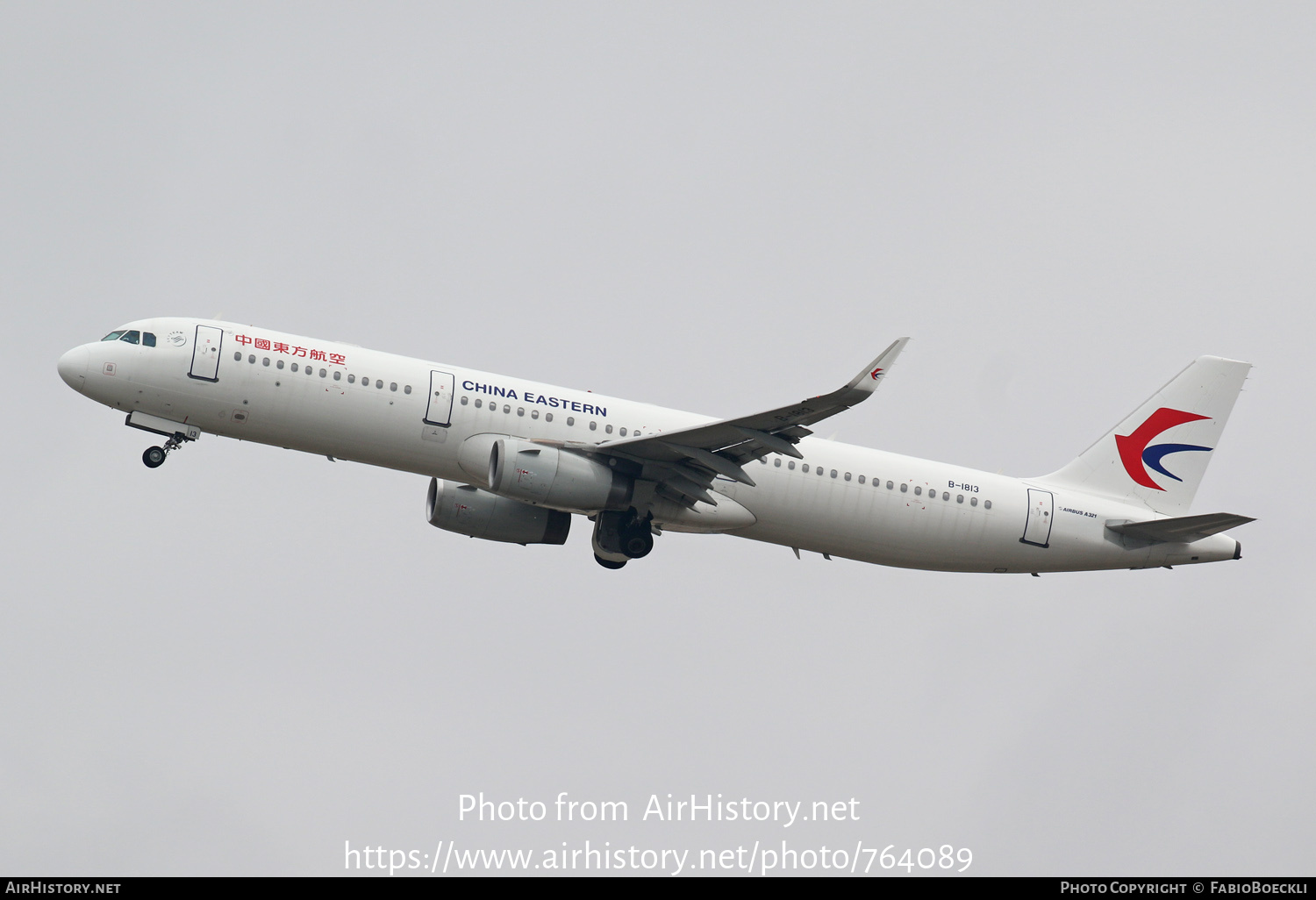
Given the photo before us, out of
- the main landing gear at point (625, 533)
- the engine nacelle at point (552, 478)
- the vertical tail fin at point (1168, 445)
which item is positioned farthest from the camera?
the vertical tail fin at point (1168, 445)

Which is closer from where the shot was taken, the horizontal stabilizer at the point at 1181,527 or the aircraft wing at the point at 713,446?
the aircraft wing at the point at 713,446

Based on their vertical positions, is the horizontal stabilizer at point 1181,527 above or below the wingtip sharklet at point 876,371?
below

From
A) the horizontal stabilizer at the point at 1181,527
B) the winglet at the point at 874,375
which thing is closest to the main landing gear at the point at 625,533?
the winglet at the point at 874,375

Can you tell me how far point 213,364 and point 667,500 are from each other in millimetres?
11952

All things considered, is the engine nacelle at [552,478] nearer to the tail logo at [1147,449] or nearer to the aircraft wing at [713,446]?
the aircraft wing at [713,446]

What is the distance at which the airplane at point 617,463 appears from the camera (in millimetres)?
34375

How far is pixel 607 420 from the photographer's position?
120ft

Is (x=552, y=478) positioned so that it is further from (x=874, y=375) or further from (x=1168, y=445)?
(x=1168, y=445)

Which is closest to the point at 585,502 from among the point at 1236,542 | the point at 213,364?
the point at 213,364

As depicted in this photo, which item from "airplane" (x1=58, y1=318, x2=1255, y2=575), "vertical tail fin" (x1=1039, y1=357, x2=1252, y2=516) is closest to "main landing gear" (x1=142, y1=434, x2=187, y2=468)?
"airplane" (x1=58, y1=318, x2=1255, y2=575)

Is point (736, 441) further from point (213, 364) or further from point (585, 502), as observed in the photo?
Result: point (213, 364)

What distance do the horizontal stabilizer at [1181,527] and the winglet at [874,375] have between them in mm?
12549

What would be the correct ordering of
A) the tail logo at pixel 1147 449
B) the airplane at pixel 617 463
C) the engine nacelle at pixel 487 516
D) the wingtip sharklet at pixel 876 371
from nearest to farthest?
the wingtip sharklet at pixel 876 371
the airplane at pixel 617 463
the engine nacelle at pixel 487 516
the tail logo at pixel 1147 449

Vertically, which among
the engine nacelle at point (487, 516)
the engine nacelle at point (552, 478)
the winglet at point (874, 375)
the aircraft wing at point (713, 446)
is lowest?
the engine nacelle at point (487, 516)
